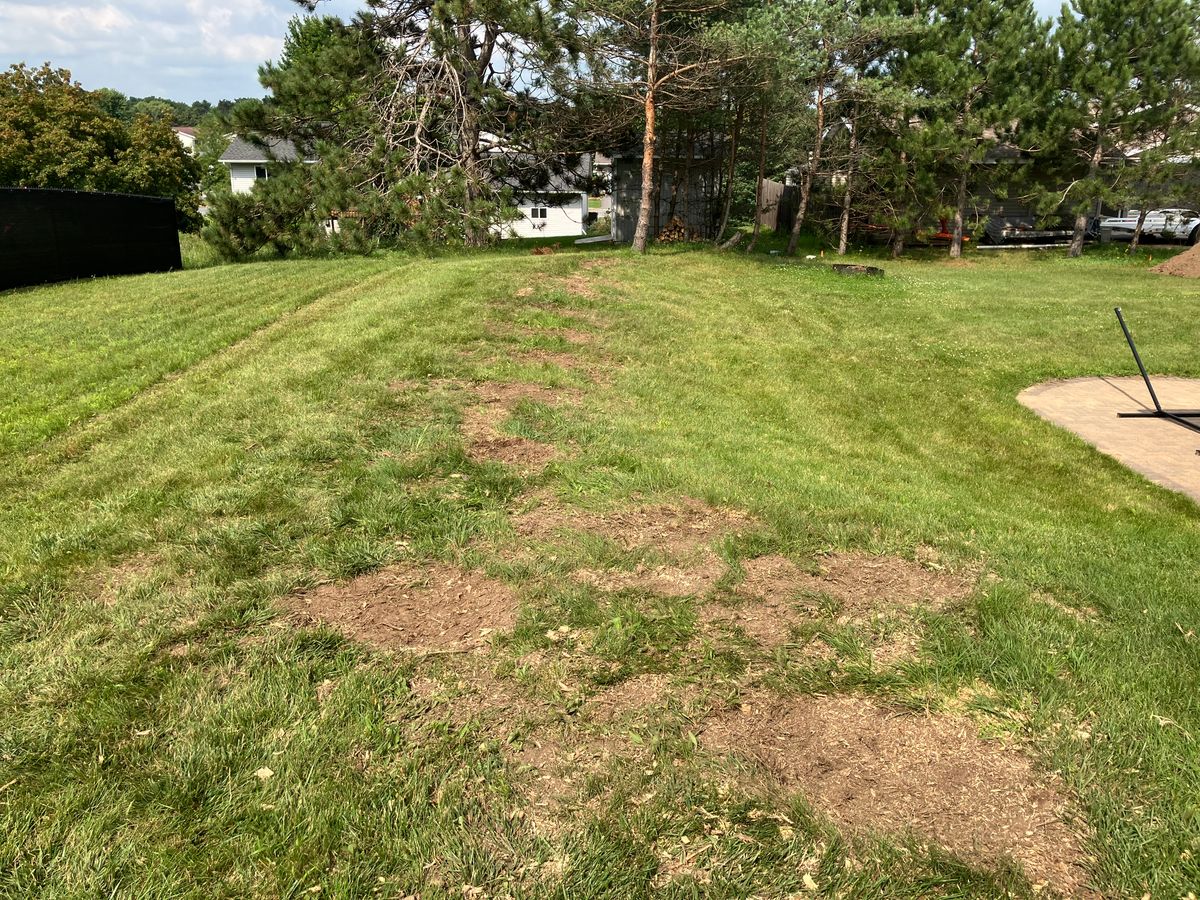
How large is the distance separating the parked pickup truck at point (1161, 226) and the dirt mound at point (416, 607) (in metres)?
26.0

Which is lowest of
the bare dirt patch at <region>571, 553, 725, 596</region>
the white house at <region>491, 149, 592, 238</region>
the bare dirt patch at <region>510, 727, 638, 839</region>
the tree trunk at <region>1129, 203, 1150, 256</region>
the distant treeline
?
the bare dirt patch at <region>510, 727, 638, 839</region>

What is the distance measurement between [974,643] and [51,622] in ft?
12.1

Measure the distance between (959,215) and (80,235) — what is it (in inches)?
839

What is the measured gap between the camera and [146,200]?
13852 millimetres

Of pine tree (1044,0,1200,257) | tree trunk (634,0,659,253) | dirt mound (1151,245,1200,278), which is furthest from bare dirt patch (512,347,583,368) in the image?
pine tree (1044,0,1200,257)

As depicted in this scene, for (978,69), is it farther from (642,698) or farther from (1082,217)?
(642,698)

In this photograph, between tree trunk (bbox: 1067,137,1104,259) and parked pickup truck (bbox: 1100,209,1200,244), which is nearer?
tree trunk (bbox: 1067,137,1104,259)

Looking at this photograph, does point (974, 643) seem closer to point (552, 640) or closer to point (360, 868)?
point (552, 640)

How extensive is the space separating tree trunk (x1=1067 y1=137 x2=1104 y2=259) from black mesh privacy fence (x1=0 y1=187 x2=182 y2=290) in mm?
22196

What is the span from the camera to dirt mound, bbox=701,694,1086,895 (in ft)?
7.10

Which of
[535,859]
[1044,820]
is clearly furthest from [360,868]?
[1044,820]

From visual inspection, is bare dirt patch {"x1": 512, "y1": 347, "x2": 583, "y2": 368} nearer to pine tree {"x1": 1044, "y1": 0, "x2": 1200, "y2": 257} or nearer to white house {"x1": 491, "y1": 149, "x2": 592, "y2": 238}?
white house {"x1": 491, "y1": 149, "x2": 592, "y2": 238}

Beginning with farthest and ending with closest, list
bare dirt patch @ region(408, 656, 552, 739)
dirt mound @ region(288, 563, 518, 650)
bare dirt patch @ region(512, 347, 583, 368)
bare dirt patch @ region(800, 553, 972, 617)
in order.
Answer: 1. bare dirt patch @ region(512, 347, 583, 368)
2. bare dirt patch @ region(800, 553, 972, 617)
3. dirt mound @ region(288, 563, 518, 650)
4. bare dirt patch @ region(408, 656, 552, 739)

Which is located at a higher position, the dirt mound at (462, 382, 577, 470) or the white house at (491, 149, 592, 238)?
the white house at (491, 149, 592, 238)
